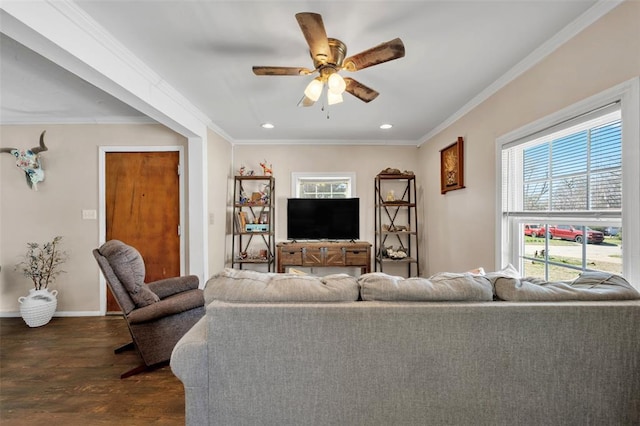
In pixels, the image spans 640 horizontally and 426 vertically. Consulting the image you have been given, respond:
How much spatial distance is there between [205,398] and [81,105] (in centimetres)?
341

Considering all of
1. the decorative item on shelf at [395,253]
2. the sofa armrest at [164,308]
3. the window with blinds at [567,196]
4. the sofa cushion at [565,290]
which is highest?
the window with blinds at [567,196]

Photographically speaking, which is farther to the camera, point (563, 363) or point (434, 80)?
point (434, 80)

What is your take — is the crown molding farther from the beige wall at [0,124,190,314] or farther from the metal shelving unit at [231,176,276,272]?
the beige wall at [0,124,190,314]

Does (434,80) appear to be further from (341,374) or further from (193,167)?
(193,167)

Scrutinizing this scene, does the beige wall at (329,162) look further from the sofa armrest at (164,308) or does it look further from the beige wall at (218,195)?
the sofa armrest at (164,308)

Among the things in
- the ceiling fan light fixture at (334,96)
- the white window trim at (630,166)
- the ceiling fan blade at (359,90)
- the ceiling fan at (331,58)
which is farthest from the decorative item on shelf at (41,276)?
the white window trim at (630,166)

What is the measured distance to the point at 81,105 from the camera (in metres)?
2.81

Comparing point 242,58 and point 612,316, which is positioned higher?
point 242,58

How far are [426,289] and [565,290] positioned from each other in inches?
24.9

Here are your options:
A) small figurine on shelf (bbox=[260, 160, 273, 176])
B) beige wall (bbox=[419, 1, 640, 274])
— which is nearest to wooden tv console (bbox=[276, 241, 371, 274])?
beige wall (bbox=[419, 1, 640, 274])

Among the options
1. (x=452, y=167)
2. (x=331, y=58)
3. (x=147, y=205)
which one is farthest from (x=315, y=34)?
(x=147, y=205)

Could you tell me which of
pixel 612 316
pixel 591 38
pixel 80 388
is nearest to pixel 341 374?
pixel 612 316

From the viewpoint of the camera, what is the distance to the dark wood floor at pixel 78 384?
1.59 m

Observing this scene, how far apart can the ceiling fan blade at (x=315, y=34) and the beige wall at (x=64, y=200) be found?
2.57 m
